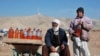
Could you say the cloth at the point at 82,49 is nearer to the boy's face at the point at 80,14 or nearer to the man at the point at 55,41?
the man at the point at 55,41

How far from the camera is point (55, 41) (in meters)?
10.2

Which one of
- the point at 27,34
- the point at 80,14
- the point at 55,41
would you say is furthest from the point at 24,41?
the point at 80,14

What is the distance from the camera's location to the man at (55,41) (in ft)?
32.8

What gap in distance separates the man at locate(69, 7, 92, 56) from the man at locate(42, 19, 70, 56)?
265mm

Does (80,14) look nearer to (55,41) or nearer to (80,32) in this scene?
(80,32)

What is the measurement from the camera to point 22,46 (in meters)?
12.8

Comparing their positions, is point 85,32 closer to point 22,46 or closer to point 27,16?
point 22,46

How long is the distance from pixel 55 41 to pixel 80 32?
70cm

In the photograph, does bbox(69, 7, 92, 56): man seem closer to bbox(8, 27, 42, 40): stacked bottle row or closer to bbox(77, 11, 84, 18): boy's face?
bbox(77, 11, 84, 18): boy's face

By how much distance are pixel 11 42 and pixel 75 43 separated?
296 centimetres

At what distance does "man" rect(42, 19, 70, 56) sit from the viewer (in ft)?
32.8

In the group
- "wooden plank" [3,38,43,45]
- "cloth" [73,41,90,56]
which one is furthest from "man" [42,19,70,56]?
"wooden plank" [3,38,43,45]

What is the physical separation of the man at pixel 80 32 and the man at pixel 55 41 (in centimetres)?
27

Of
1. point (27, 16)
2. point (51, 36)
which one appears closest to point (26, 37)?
point (51, 36)
